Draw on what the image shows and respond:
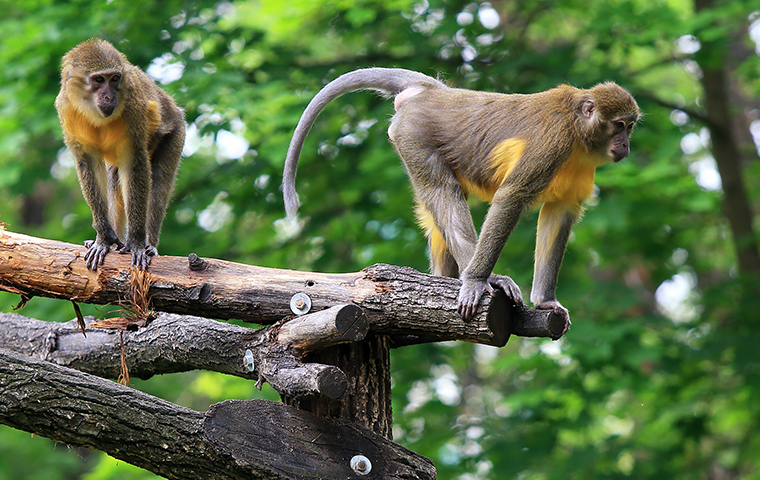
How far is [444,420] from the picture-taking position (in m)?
11.9

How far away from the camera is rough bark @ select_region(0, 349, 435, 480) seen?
4.13 m

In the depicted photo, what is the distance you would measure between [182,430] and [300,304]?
3.60 feet

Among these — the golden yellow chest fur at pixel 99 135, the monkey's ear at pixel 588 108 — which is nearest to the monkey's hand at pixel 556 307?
the monkey's ear at pixel 588 108

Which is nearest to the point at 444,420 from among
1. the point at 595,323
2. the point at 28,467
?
the point at 595,323

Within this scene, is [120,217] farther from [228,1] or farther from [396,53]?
[396,53]

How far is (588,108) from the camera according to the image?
5617mm

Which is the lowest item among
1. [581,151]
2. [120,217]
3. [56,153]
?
[56,153]

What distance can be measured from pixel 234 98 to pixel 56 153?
290 centimetres

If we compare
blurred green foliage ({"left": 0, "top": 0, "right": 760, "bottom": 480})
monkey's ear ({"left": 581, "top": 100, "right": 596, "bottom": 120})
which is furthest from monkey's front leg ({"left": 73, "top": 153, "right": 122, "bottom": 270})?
monkey's ear ({"left": 581, "top": 100, "right": 596, "bottom": 120})

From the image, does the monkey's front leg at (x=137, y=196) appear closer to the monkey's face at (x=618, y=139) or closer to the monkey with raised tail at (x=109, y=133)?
the monkey with raised tail at (x=109, y=133)

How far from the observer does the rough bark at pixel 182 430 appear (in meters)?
4.13

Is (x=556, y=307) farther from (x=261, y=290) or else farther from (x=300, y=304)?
(x=261, y=290)

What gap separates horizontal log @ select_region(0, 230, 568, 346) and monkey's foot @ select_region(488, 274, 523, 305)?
0.22 feet

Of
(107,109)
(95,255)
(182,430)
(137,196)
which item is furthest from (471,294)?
(107,109)
